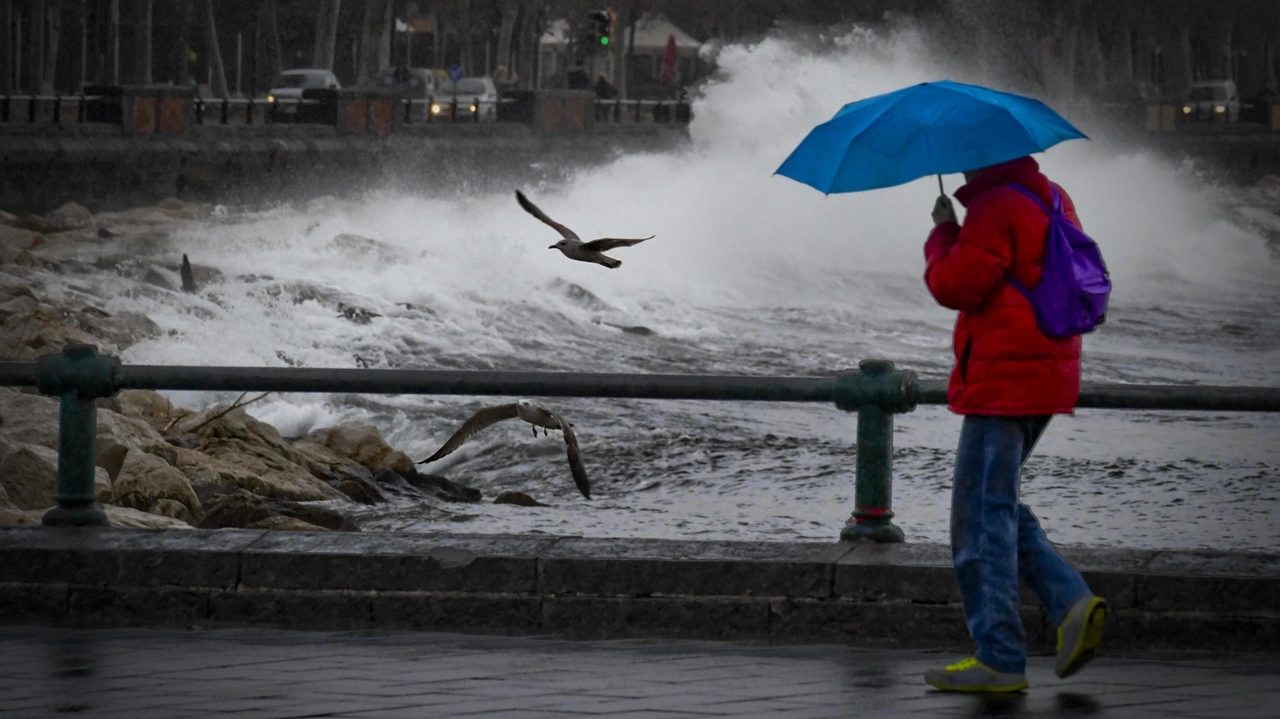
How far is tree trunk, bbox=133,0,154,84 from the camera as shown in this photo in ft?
139

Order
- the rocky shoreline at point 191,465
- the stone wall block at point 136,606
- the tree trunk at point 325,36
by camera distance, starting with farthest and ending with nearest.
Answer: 1. the tree trunk at point 325,36
2. the rocky shoreline at point 191,465
3. the stone wall block at point 136,606

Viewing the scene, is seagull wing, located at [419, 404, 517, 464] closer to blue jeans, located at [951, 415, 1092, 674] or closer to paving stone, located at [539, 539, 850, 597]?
paving stone, located at [539, 539, 850, 597]

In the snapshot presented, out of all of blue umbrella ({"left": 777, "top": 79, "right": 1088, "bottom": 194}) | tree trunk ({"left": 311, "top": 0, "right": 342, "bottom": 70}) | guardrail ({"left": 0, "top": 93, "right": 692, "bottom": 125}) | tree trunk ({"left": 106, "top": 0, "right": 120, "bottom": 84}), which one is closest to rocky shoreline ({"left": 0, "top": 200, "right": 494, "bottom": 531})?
blue umbrella ({"left": 777, "top": 79, "right": 1088, "bottom": 194})

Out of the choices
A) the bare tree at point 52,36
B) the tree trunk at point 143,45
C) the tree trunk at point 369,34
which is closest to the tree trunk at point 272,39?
the tree trunk at point 369,34

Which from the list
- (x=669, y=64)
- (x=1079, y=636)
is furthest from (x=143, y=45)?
(x=1079, y=636)

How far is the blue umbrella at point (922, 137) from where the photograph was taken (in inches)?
178

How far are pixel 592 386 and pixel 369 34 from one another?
4795 cm

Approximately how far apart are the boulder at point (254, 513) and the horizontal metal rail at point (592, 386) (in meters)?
4.45

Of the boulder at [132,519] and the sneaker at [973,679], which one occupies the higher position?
the sneaker at [973,679]

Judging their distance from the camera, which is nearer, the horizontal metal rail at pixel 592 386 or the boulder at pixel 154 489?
the horizontal metal rail at pixel 592 386

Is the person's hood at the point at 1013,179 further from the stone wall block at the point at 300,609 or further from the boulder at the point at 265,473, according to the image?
Answer: the boulder at the point at 265,473

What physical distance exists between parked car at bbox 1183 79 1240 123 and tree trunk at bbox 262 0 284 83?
1153 inches

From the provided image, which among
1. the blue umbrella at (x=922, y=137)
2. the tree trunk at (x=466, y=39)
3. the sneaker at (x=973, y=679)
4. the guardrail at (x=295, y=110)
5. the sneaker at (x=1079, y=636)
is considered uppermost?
the tree trunk at (x=466, y=39)

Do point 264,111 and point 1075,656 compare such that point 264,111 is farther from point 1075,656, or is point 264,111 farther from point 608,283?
point 1075,656
